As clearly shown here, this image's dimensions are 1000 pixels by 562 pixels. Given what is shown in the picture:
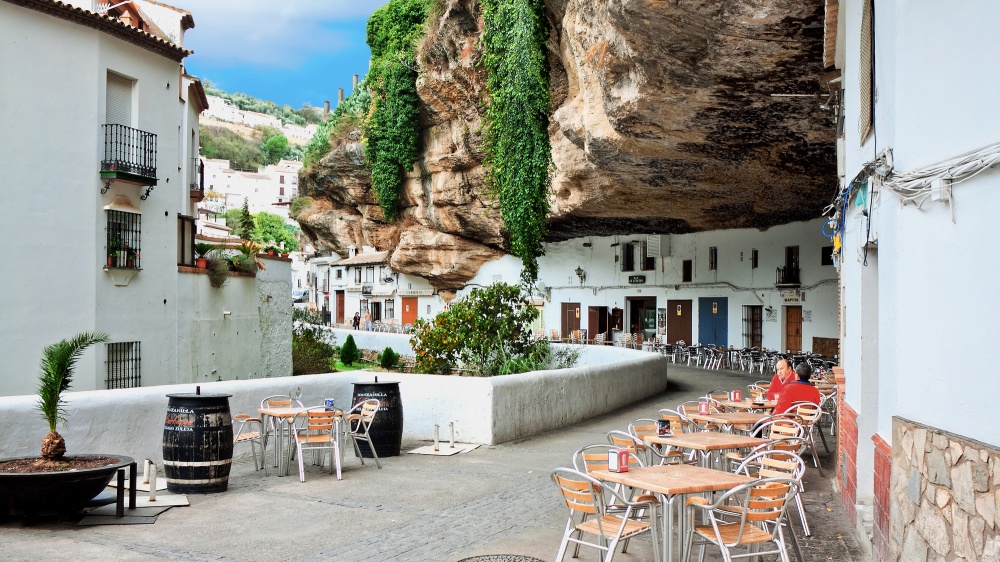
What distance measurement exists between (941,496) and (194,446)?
7.04 m

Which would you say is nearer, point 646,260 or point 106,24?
point 106,24

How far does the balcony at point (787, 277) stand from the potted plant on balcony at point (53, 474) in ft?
68.3

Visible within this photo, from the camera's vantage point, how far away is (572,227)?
28547 mm

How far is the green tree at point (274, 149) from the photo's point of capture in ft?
479

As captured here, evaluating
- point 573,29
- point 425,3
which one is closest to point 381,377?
point 573,29

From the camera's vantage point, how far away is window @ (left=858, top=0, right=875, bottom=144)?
22.1 feet

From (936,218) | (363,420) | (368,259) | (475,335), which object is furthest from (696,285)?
(936,218)

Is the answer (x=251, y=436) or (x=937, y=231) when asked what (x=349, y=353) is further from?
(x=937, y=231)

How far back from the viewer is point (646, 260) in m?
29.6

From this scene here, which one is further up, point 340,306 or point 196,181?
point 196,181

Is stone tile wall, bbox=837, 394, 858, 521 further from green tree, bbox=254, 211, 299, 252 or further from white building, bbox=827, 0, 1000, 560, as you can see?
green tree, bbox=254, 211, 299, 252

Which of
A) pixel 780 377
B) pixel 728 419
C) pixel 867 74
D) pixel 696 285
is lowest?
pixel 728 419

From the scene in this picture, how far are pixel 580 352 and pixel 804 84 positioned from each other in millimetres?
9999

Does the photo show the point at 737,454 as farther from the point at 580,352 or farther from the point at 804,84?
the point at 580,352
